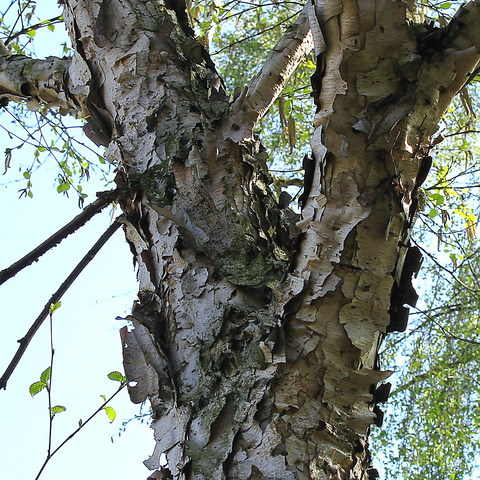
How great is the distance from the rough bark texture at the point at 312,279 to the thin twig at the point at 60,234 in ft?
0.35

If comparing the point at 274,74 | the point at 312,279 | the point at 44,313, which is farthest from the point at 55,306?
the point at 274,74

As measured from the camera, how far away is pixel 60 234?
3.94ft

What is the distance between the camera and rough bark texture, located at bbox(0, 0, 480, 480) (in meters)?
0.93

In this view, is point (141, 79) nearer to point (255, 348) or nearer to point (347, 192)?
point (347, 192)

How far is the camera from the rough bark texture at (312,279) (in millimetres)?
925

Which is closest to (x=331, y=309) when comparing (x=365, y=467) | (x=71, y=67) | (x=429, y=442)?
(x=365, y=467)

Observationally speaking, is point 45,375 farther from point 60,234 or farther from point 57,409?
point 60,234

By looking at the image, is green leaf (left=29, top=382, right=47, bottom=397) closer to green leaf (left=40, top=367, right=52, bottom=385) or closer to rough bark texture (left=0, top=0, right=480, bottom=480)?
green leaf (left=40, top=367, right=52, bottom=385)

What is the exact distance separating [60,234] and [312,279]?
0.58 meters

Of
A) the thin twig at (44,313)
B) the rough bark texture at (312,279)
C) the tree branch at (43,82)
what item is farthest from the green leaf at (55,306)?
the tree branch at (43,82)

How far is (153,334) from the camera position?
41.3 inches

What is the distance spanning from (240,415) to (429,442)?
12.1 feet

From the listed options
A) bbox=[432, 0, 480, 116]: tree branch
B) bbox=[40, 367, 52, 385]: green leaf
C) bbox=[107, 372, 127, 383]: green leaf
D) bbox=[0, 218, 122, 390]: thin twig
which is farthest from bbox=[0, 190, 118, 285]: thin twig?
bbox=[432, 0, 480, 116]: tree branch

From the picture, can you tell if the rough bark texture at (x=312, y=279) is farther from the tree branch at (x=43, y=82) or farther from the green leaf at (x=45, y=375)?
the tree branch at (x=43, y=82)
